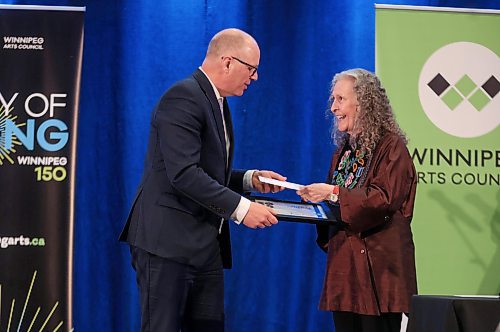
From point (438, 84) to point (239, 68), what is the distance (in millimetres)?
1731

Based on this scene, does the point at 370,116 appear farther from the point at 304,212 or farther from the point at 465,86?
the point at 465,86

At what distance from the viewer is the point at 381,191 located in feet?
10.4

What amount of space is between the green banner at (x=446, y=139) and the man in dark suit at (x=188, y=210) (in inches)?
62.6

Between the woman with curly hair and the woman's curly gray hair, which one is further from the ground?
the woman's curly gray hair

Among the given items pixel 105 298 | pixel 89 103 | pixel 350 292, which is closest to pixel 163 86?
pixel 89 103

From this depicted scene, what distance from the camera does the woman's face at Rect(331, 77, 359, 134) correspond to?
3.38m

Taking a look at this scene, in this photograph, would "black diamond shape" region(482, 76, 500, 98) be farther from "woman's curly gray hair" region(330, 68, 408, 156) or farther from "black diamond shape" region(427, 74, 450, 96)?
"woman's curly gray hair" region(330, 68, 408, 156)

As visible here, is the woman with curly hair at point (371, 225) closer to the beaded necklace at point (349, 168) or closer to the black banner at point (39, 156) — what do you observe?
the beaded necklace at point (349, 168)

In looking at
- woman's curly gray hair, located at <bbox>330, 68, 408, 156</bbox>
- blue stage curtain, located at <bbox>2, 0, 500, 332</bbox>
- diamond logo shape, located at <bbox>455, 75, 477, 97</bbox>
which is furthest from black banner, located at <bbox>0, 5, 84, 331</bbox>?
diamond logo shape, located at <bbox>455, 75, 477, 97</bbox>

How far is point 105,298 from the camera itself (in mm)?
4488

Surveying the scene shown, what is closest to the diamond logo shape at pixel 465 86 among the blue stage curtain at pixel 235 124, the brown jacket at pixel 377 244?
the blue stage curtain at pixel 235 124

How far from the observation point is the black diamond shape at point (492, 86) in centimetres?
447

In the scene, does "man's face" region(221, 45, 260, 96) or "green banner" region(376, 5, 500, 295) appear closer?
"man's face" region(221, 45, 260, 96)

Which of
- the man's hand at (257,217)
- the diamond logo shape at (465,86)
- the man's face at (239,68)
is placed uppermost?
the diamond logo shape at (465,86)
